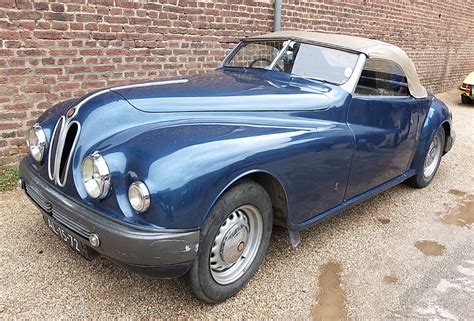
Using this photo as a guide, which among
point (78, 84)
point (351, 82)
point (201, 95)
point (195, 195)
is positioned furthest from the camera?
point (78, 84)

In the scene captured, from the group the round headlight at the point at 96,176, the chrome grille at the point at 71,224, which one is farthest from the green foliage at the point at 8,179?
the round headlight at the point at 96,176

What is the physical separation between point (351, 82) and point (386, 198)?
69.1 inches

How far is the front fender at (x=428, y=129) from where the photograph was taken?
166 inches

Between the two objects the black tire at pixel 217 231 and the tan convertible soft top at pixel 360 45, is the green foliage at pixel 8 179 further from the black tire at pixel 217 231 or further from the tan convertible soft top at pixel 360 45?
the tan convertible soft top at pixel 360 45

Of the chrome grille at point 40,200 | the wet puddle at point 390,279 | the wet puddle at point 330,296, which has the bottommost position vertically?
the wet puddle at point 390,279

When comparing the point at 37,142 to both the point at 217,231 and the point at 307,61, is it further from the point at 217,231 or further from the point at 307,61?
the point at 307,61

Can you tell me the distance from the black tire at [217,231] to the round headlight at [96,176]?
1.85 feet

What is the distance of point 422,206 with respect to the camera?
167 inches

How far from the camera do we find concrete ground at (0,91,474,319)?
7.93 ft

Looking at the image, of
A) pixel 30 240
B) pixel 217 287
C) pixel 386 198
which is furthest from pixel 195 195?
pixel 386 198

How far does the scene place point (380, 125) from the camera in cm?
341

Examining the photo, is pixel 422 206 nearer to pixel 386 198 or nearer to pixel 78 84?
pixel 386 198

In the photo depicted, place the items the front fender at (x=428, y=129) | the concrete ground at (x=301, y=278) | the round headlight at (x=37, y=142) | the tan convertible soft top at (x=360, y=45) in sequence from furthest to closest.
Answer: the front fender at (x=428, y=129)
the tan convertible soft top at (x=360, y=45)
the round headlight at (x=37, y=142)
the concrete ground at (x=301, y=278)

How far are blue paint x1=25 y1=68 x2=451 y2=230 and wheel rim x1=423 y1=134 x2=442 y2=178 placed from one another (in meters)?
1.22
